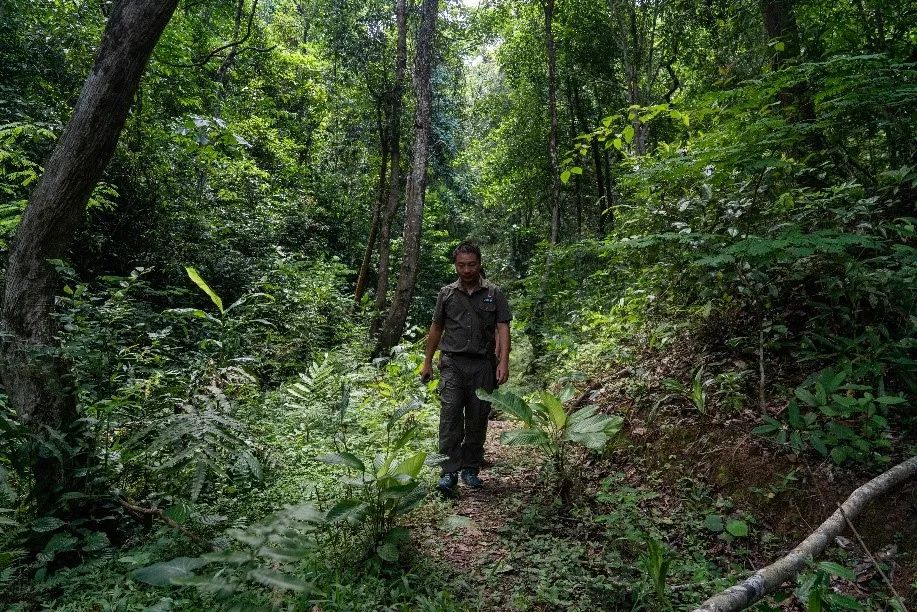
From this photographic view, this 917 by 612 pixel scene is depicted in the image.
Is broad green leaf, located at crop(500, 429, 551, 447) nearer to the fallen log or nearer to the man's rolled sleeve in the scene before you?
the man's rolled sleeve

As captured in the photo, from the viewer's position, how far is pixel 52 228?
9.70 ft

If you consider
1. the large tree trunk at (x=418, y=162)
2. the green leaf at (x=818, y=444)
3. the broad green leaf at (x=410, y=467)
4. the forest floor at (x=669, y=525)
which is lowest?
the forest floor at (x=669, y=525)

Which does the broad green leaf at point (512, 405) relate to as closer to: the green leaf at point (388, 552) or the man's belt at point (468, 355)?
the man's belt at point (468, 355)

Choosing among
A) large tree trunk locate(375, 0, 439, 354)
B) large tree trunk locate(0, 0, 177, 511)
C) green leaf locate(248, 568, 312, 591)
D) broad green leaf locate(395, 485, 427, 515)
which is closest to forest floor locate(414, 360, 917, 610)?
broad green leaf locate(395, 485, 427, 515)

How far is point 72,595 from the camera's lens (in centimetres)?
263

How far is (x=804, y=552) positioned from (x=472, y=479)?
263 cm

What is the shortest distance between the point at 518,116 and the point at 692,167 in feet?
50.4

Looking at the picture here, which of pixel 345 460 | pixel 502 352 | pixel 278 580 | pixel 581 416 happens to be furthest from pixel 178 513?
pixel 581 416

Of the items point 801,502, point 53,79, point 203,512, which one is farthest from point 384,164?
point 801,502

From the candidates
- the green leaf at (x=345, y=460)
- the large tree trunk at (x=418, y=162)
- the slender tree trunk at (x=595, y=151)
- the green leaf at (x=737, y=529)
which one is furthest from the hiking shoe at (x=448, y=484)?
the slender tree trunk at (x=595, y=151)

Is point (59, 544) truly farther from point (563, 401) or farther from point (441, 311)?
point (563, 401)

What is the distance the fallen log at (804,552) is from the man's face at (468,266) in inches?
121

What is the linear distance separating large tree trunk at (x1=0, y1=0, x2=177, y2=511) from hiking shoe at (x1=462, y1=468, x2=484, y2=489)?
118 inches

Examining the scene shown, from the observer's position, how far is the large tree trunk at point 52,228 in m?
2.91
